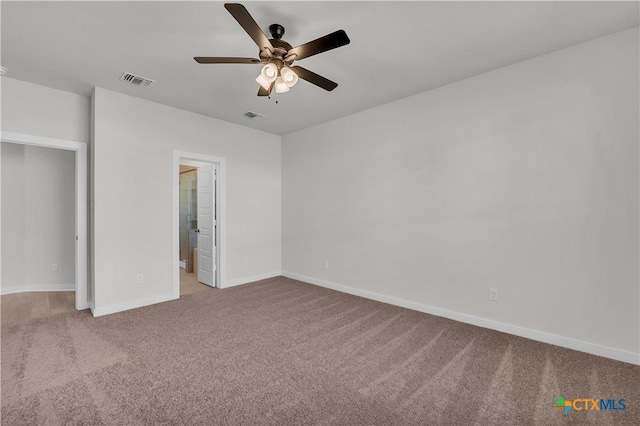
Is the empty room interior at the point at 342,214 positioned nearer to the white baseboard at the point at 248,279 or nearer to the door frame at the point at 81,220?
the door frame at the point at 81,220

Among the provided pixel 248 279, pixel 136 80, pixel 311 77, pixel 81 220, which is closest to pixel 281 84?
pixel 311 77

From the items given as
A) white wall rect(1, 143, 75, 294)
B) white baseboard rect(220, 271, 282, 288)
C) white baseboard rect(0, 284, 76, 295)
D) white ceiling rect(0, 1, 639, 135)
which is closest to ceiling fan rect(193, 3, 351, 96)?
white ceiling rect(0, 1, 639, 135)

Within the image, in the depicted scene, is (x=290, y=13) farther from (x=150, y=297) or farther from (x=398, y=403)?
(x=150, y=297)

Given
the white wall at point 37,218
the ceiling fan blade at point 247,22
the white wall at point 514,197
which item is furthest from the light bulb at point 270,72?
the white wall at point 37,218

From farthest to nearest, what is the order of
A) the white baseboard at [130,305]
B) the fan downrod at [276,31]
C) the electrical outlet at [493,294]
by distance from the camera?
the white baseboard at [130,305]
the electrical outlet at [493,294]
the fan downrod at [276,31]

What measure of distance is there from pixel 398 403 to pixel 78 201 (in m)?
4.22

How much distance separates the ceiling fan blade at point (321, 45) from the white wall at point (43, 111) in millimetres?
3152

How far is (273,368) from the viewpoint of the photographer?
7.68 ft

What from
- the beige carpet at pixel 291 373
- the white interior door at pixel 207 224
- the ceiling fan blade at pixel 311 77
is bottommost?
the beige carpet at pixel 291 373

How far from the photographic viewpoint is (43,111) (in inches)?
133

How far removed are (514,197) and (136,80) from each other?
4341 millimetres

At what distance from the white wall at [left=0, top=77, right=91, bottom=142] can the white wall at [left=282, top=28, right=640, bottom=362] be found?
3.59 metres

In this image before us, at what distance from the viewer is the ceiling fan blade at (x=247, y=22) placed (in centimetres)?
166

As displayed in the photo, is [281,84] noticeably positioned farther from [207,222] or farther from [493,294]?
[207,222]
